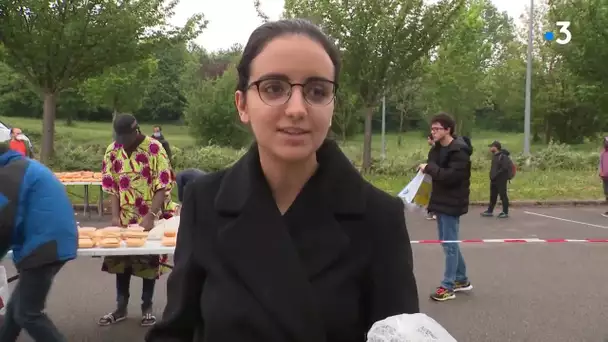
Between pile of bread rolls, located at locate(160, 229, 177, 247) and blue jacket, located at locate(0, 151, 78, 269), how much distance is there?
0.86 metres

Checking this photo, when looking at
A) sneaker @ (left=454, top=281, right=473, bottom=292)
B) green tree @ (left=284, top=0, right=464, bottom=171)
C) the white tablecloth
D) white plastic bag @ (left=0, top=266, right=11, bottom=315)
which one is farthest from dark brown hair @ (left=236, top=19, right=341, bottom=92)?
green tree @ (left=284, top=0, right=464, bottom=171)

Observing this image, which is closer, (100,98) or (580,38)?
(580,38)

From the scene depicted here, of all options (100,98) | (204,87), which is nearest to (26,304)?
(204,87)

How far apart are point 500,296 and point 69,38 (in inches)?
455

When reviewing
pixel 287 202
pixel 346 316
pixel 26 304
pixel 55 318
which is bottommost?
pixel 55 318

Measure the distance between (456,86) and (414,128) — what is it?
23063 millimetres

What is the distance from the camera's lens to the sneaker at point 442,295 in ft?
20.2

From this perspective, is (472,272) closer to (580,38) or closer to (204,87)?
(580,38)

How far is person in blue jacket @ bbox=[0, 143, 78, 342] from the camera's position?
371cm

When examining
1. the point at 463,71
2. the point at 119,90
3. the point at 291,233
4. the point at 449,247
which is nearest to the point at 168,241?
the point at 449,247

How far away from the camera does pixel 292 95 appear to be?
1313 millimetres

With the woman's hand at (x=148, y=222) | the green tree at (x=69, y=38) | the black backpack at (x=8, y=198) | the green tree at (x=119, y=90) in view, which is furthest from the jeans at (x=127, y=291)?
the green tree at (x=119, y=90)

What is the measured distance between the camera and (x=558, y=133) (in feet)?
128

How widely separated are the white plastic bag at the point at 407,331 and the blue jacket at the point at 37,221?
124 inches
